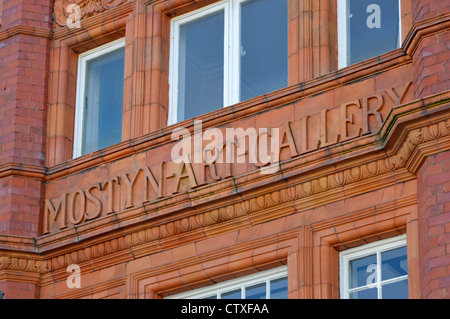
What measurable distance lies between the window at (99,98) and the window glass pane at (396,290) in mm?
5022

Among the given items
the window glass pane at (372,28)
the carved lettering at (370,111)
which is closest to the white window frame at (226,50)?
the window glass pane at (372,28)

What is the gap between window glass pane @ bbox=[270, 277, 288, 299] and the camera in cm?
2011

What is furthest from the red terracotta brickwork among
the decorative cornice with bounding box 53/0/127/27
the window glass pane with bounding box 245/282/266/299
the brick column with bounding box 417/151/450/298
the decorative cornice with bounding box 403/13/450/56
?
the brick column with bounding box 417/151/450/298

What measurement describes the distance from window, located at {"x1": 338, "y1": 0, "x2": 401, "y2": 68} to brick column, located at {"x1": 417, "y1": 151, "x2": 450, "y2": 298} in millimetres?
2250

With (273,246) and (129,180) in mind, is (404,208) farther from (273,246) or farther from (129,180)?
(129,180)

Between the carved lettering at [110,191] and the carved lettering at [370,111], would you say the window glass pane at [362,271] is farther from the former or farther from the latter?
the carved lettering at [110,191]

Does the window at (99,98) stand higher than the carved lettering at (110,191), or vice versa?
the window at (99,98)

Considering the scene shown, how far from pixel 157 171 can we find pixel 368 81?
3.02 meters

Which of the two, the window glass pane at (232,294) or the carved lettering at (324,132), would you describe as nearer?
the carved lettering at (324,132)

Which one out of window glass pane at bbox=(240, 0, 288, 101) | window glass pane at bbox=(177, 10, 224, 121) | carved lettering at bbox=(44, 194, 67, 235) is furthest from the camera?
carved lettering at bbox=(44, 194, 67, 235)

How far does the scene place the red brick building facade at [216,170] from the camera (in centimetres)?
1930

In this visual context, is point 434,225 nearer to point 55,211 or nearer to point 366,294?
point 366,294

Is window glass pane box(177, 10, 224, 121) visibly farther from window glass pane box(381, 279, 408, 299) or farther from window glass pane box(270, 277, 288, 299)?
window glass pane box(381, 279, 408, 299)

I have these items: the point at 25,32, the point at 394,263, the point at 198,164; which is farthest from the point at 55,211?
the point at 394,263
